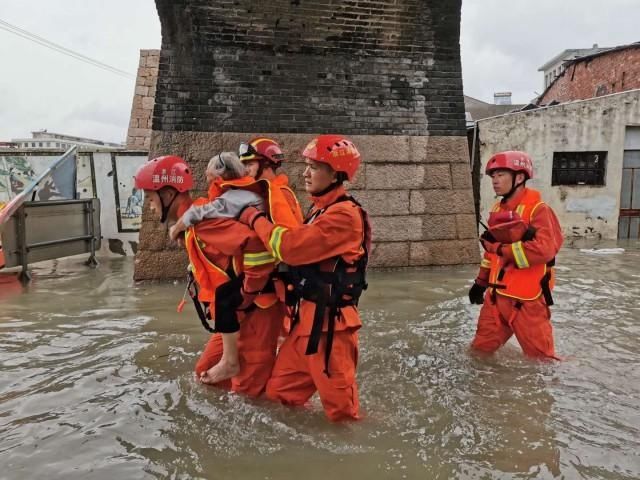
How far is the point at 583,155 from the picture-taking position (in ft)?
46.6

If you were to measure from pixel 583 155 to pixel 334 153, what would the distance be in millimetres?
13298

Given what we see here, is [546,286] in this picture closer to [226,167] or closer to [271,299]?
[271,299]

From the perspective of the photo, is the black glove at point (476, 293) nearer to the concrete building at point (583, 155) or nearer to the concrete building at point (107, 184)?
the concrete building at point (107, 184)

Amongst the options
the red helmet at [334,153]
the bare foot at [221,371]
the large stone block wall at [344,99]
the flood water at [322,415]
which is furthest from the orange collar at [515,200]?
the large stone block wall at [344,99]

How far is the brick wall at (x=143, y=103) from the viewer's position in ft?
44.7

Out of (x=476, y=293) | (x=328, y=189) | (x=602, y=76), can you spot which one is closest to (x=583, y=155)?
(x=602, y=76)

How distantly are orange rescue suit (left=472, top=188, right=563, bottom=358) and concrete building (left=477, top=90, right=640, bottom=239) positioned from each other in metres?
9.80

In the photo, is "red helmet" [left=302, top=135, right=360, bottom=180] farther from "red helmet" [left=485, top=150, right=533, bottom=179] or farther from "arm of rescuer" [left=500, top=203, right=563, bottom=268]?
"arm of rescuer" [left=500, top=203, right=563, bottom=268]

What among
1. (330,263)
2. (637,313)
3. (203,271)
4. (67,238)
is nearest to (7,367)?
(203,271)

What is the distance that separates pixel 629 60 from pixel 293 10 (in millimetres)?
15803

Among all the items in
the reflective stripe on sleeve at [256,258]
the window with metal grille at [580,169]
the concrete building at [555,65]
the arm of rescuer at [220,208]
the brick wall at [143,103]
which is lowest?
the reflective stripe on sleeve at [256,258]

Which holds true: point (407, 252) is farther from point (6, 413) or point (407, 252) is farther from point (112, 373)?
point (6, 413)

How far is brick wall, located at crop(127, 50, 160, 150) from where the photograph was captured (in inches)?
536

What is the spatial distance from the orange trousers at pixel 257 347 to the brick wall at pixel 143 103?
11226 mm
